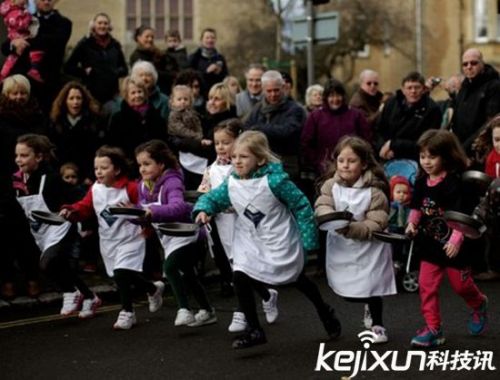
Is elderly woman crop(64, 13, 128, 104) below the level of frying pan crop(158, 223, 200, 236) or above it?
above

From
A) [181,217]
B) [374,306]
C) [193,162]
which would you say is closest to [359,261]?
[374,306]

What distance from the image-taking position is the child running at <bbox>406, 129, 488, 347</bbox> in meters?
8.56

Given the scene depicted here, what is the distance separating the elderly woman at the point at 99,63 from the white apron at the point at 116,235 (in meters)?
4.31

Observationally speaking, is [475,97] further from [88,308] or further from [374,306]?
[88,308]

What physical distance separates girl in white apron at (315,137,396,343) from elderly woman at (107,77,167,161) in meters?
3.94

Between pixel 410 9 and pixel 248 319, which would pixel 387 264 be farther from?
pixel 410 9

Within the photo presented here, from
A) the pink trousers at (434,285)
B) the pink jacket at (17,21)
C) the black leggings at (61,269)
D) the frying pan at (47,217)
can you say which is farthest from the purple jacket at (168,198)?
the pink jacket at (17,21)

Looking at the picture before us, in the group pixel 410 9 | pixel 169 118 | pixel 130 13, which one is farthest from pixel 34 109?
pixel 130 13

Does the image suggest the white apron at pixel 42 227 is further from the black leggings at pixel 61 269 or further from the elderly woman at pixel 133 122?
the elderly woman at pixel 133 122

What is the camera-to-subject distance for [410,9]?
51.8m

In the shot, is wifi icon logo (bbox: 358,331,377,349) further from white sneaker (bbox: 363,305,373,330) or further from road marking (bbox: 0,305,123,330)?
road marking (bbox: 0,305,123,330)

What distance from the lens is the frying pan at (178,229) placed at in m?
8.51

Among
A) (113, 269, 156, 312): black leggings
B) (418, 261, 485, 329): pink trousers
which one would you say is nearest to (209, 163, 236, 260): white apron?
(113, 269, 156, 312): black leggings

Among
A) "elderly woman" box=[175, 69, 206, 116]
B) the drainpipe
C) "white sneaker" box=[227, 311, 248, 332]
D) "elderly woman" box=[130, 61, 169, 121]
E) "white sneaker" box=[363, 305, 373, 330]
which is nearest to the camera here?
"white sneaker" box=[363, 305, 373, 330]
